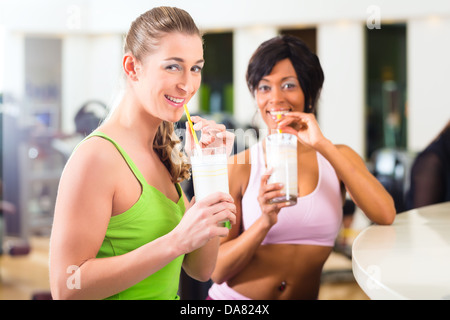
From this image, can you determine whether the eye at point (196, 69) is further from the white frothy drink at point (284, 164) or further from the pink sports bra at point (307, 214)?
the pink sports bra at point (307, 214)

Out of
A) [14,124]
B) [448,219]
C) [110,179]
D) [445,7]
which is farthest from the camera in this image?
[445,7]

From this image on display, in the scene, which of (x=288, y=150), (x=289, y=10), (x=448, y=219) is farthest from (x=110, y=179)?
(x=289, y=10)

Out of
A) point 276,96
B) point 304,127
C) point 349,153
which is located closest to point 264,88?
point 276,96

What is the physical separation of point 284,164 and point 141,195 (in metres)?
0.39

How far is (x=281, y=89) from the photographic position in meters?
1.45

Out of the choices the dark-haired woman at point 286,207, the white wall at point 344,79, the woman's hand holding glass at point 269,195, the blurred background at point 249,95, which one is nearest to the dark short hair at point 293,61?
the dark-haired woman at point 286,207

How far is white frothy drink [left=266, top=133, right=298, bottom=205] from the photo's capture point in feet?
3.94

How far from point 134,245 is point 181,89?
0.33 m

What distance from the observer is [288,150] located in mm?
1215

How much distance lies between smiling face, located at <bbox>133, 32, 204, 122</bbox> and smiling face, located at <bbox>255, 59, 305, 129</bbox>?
17.6 inches

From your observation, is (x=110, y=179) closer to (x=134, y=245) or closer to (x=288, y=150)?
(x=134, y=245)

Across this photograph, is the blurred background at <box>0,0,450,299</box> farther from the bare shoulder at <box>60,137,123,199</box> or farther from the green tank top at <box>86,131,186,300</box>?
the bare shoulder at <box>60,137,123,199</box>

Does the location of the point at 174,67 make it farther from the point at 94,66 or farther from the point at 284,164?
the point at 94,66

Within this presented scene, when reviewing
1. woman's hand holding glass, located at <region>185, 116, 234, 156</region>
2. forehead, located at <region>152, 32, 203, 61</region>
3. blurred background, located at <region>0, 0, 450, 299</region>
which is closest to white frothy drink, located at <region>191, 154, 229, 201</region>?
woman's hand holding glass, located at <region>185, 116, 234, 156</region>
